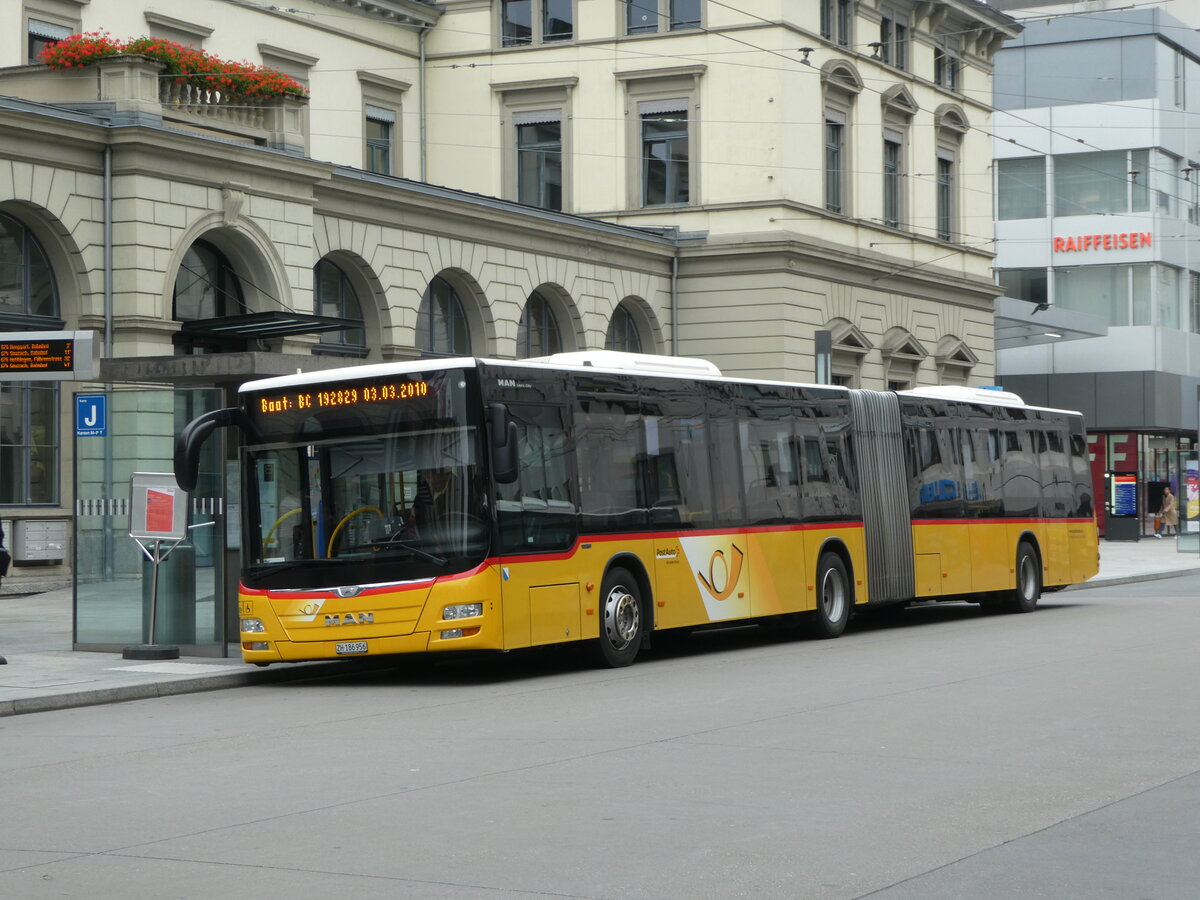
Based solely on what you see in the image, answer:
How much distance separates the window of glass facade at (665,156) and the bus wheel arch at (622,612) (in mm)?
24530

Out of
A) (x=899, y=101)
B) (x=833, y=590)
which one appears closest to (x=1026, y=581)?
(x=833, y=590)

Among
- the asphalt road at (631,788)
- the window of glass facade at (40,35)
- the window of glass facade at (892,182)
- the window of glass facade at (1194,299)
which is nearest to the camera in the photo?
the asphalt road at (631,788)

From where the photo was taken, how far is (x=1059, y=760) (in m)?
10.4

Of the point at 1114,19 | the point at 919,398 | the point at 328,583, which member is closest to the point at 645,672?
the point at 328,583

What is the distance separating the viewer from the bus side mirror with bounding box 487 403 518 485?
15.2 metres

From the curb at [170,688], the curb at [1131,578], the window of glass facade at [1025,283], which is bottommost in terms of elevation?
the curb at [170,688]

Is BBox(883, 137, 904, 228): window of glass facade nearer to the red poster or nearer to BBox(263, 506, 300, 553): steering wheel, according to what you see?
the red poster

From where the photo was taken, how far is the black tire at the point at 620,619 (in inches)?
667

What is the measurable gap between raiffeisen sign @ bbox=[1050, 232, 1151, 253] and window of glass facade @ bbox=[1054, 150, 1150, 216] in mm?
773

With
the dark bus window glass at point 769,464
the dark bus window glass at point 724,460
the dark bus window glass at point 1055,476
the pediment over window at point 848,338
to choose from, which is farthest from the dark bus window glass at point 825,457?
the pediment over window at point 848,338

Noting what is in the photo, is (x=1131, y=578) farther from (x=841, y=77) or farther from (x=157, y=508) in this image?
(x=157, y=508)

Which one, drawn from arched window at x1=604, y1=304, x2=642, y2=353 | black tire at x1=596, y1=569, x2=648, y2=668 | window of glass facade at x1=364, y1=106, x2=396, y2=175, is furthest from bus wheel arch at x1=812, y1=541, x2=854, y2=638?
window of glass facade at x1=364, y1=106, x2=396, y2=175

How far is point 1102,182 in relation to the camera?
191 ft

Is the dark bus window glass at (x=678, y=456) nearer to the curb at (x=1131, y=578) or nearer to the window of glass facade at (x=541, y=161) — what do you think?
the curb at (x=1131, y=578)
